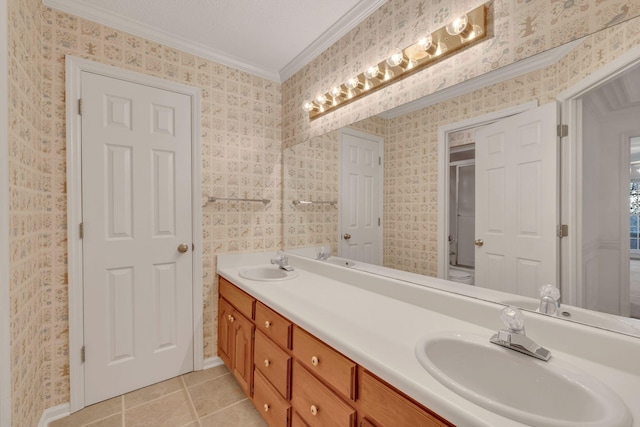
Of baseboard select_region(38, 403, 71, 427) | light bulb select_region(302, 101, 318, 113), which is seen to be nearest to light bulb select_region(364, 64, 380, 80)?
light bulb select_region(302, 101, 318, 113)

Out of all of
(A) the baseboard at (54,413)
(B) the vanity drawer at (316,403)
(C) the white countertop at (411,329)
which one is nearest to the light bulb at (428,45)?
(C) the white countertop at (411,329)

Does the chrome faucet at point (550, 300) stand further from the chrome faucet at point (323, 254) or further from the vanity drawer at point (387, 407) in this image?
the chrome faucet at point (323, 254)

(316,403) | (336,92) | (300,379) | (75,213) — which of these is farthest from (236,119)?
(316,403)

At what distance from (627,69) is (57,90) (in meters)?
2.55

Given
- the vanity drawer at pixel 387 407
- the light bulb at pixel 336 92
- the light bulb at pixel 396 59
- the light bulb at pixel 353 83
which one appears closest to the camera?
the vanity drawer at pixel 387 407

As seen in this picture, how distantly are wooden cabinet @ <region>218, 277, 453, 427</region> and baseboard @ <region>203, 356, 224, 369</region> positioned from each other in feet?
0.89

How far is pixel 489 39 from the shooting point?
1179 millimetres

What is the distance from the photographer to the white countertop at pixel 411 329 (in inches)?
27.6

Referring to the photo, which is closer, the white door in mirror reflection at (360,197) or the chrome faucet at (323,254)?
the white door in mirror reflection at (360,197)

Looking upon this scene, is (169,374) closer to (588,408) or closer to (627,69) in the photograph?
(588,408)

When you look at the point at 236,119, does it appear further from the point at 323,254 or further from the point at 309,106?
the point at 323,254

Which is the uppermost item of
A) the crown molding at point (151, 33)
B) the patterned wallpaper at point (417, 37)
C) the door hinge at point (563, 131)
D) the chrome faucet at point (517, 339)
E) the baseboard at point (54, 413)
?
the crown molding at point (151, 33)

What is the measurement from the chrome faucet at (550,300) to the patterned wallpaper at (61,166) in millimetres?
1874

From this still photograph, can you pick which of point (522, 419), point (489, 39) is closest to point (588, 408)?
point (522, 419)
